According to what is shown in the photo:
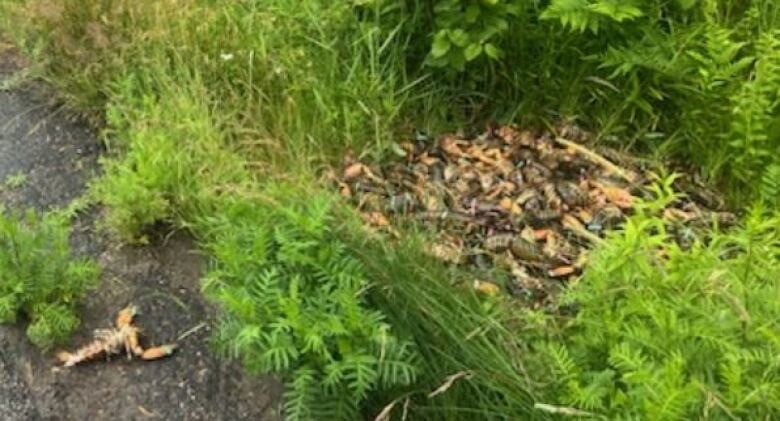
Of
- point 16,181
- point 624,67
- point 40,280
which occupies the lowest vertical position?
point 16,181

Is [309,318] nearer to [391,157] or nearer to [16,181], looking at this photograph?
[391,157]

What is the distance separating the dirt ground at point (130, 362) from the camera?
285 cm

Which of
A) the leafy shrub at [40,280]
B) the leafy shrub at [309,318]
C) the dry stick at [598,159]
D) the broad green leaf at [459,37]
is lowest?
the dry stick at [598,159]

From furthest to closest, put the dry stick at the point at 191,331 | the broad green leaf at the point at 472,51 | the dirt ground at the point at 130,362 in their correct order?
1. the broad green leaf at the point at 472,51
2. the dry stick at the point at 191,331
3. the dirt ground at the point at 130,362

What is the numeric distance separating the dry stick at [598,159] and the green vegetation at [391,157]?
0.13 m

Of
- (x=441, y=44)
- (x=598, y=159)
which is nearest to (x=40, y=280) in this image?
(x=441, y=44)

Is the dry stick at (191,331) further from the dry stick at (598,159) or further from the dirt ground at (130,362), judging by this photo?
the dry stick at (598,159)

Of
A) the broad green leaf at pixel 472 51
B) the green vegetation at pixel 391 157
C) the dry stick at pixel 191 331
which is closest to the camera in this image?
the green vegetation at pixel 391 157

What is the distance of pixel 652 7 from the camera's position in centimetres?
355

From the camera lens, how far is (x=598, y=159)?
3.58m

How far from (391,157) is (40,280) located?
1.22 meters

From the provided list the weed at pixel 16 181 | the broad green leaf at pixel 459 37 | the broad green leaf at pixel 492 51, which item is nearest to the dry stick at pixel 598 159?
the broad green leaf at pixel 492 51

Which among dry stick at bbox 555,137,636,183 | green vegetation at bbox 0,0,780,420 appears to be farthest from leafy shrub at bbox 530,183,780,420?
dry stick at bbox 555,137,636,183

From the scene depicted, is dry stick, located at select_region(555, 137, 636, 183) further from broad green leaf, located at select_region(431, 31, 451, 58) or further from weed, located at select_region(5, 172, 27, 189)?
weed, located at select_region(5, 172, 27, 189)
